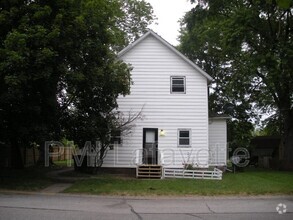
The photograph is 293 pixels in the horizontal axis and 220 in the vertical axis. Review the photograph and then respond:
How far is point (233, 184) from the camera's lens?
19312 millimetres

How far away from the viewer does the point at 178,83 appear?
82.4 ft

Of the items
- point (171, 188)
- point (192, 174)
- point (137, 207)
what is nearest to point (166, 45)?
point (192, 174)

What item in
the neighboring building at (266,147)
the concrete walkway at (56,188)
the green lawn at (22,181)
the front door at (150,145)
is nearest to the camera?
the concrete walkway at (56,188)

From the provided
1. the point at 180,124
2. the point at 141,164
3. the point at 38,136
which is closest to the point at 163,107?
the point at 180,124

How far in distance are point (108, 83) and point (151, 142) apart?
19.4 feet

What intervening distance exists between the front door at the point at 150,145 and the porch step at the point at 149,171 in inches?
80.1

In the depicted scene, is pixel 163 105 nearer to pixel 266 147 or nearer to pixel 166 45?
pixel 166 45

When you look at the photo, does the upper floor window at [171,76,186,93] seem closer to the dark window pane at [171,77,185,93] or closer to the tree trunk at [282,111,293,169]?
the dark window pane at [171,77,185,93]

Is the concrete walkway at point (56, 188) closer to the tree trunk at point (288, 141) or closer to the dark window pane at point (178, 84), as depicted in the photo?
the dark window pane at point (178, 84)

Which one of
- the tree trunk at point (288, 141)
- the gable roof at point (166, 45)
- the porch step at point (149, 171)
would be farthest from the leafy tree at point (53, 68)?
the tree trunk at point (288, 141)

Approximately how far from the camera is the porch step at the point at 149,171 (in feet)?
73.4

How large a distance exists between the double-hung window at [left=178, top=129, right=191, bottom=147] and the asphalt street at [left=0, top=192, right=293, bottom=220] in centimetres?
923

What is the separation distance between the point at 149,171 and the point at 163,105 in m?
4.32

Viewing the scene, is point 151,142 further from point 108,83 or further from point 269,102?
point 269,102
